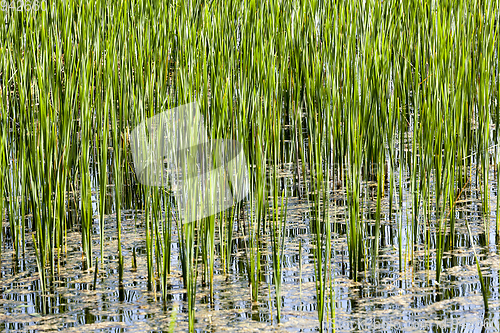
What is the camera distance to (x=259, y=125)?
2180 millimetres

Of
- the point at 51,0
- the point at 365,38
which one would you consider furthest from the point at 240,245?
the point at 51,0

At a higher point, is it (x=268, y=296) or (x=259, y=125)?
(x=259, y=125)

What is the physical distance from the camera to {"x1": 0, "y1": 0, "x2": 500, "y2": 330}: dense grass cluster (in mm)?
2240

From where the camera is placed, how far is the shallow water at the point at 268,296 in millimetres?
1954

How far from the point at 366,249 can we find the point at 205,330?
774 millimetres

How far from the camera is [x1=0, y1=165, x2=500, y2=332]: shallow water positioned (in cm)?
195

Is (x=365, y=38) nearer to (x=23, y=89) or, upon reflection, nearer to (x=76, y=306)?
(x=23, y=89)

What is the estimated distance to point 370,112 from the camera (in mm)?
2643

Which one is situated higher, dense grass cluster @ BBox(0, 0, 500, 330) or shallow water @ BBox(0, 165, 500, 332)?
dense grass cluster @ BBox(0, 0, 500, 330)

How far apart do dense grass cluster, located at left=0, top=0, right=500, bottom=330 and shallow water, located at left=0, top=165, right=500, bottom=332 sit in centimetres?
5

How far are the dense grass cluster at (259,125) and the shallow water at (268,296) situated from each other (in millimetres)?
55

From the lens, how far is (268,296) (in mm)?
2098

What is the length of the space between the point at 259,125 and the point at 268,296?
0.59m

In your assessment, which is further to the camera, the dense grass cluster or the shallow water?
the dense grass cluster
